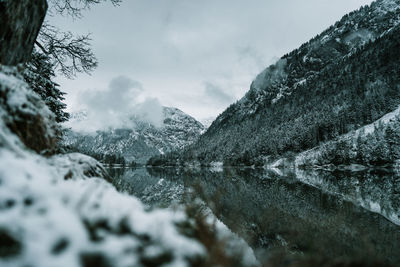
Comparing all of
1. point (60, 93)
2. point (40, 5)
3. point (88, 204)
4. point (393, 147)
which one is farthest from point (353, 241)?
point (393, 147)

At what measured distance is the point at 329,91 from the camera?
16200 centimetres

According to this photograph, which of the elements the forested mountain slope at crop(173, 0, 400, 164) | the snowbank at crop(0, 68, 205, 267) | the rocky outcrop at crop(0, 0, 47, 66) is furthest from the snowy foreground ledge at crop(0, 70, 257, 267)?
the forested mountain slope at crop(173, 0, 400, 164)

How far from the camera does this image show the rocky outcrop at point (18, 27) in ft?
15.2

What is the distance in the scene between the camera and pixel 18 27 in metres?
5.08

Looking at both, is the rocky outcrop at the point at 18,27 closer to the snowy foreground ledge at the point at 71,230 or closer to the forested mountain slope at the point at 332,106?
the snowy foreground ledge at the point at 71,230

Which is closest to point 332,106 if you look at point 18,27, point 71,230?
point 18,27

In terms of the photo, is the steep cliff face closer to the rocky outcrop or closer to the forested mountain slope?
the rocky outcrop

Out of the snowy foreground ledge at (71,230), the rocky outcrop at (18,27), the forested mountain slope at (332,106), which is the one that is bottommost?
the snowy foreground ledge at (71,230)

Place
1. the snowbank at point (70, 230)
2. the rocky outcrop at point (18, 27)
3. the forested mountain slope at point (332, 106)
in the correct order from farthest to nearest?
the forested mountain slope at point (332, 106), the rocky outcrop at point (18, 27), the snowbank at point (70, 230)

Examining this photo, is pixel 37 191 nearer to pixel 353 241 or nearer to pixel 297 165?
pixel 353 241

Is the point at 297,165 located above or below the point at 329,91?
below

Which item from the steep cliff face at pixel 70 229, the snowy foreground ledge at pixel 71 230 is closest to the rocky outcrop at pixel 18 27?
the steep cliff face at pixel 70 229

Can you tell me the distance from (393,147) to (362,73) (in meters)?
111

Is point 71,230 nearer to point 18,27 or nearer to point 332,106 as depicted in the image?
point 18,27
